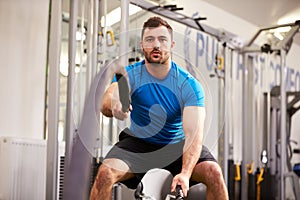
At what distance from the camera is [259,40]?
579cm

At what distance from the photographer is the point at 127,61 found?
313 cm

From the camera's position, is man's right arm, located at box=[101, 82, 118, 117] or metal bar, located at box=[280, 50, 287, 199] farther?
metal bar, located at box=[280, 50, 287, 199]

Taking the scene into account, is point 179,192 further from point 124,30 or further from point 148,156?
point 124,30

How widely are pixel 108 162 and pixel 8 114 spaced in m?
1.50

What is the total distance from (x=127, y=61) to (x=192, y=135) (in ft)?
1.90

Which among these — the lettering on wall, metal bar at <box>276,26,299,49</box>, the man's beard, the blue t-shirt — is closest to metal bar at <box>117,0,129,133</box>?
the blue t-shirt

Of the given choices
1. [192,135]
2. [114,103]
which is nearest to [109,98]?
[114,103]

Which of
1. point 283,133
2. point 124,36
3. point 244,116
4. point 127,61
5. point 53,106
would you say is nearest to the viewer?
point 127,61

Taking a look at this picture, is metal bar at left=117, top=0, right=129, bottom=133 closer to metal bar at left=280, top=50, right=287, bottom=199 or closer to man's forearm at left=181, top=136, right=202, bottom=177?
man's forearm at left=181, top=136, right=202, bottom=177

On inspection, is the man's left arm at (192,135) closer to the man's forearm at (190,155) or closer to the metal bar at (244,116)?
the man's forearm at (190,155)

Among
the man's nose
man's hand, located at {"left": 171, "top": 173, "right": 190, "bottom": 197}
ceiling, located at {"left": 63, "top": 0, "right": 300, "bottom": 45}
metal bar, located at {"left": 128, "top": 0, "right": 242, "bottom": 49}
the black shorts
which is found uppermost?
ceiling, located at {"left": 63, "top": 0, "right": 300, "bottom": 45}

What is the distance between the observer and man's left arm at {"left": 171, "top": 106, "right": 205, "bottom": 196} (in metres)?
2.86

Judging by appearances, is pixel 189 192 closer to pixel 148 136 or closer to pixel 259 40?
pixel 148 136

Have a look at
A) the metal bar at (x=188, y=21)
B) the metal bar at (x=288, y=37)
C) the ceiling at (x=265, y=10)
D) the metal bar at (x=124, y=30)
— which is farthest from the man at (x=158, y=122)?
the metal bar at (x=288, y=37)
